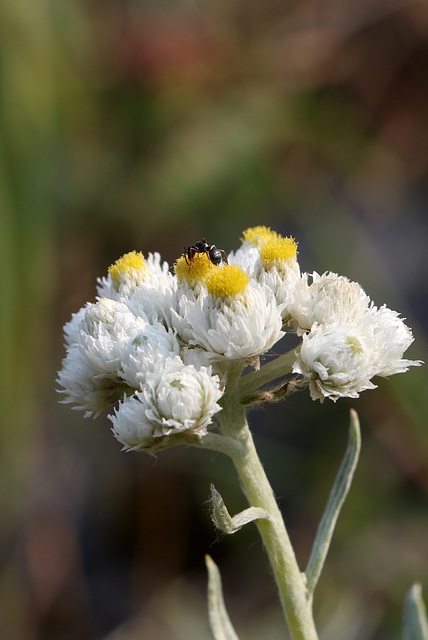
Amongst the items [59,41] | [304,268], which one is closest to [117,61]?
[59,41]

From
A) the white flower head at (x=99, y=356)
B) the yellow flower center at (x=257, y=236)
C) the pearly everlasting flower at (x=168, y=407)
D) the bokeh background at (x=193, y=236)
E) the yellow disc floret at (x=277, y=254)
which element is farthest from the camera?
the bokeh background at (x=193, y=236)

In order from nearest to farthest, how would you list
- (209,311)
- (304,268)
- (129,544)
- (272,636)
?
1. (209,311)
2. (272,636)
3. (129,544)
4. (304,268)

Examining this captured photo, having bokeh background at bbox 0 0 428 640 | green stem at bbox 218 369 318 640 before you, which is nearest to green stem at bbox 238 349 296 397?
green stem at bbox 218 369 318 640

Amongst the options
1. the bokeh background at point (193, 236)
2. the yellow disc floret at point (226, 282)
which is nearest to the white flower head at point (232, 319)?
the yellow disc floret at point (226, 282)

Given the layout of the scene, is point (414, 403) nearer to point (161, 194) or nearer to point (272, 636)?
point (272, 636)

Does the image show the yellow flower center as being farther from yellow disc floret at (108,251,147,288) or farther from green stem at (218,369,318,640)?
green stem at (218,369,318,640)

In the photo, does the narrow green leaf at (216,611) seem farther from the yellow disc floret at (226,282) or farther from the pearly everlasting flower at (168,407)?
the yellow disc floret at (226,282)
